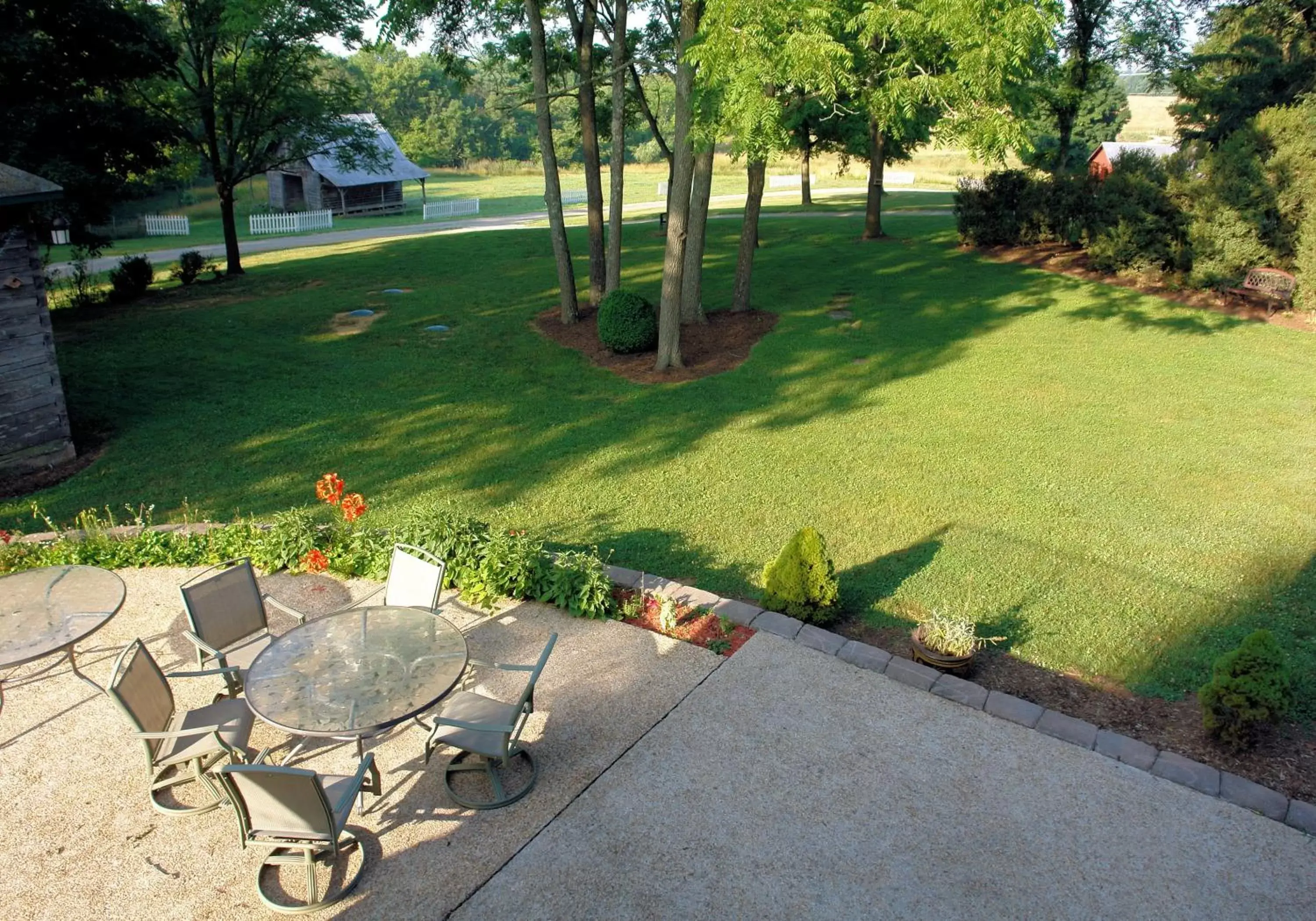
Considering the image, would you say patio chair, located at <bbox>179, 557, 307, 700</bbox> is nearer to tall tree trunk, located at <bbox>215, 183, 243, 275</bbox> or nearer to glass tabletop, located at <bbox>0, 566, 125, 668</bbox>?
glass tabletop, located at <bbox>0, 566, 125, 668</bbox>

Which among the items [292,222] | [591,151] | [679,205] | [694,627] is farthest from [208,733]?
[292,222]

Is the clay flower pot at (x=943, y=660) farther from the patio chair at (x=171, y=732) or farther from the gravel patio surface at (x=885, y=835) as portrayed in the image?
the patio chair at (x=171, y=732)

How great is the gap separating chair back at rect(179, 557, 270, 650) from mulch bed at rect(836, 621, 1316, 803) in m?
4.40

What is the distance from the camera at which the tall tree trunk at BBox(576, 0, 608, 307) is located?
16.2 m

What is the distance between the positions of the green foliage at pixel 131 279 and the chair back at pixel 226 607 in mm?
17327

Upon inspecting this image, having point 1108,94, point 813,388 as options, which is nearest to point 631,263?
point 813,388

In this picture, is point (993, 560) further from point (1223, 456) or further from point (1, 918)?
point (1, 918)

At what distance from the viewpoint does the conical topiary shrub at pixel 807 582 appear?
21.8 feet

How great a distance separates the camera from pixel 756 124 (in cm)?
1065

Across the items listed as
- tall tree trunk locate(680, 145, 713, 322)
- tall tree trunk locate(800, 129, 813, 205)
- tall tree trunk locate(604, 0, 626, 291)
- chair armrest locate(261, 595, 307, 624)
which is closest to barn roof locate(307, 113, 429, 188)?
tall tree trunk locate(800, 129, 813, 205)

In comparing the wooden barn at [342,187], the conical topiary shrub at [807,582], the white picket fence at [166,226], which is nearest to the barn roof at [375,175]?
the wooden barn at [342,187]

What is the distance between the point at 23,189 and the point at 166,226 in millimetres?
31027

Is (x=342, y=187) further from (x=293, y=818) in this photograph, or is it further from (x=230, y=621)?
(x=293, y=818)

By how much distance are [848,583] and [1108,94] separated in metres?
56.3
